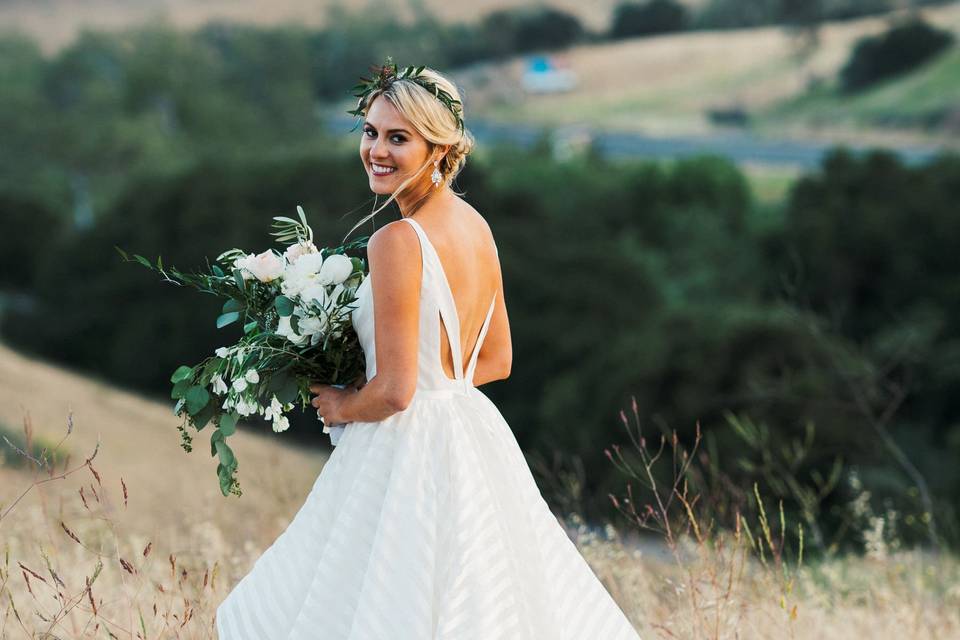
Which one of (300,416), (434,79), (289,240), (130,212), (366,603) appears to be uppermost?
(434,79)

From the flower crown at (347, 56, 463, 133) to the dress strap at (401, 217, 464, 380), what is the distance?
0.38 metres

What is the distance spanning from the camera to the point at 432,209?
3469 millimetres

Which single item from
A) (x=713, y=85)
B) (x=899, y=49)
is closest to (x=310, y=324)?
(x=899, y=49)

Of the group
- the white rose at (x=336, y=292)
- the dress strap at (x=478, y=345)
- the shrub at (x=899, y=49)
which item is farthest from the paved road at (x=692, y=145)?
the white rose at (x=336, y=292)

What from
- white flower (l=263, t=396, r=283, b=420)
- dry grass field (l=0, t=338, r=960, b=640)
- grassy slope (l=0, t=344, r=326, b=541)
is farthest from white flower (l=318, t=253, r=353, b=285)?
grassy slope (l=0, t=344, r=326, b=541)

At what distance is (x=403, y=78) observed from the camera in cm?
350

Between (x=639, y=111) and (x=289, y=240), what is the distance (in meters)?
64.0

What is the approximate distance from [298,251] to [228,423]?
53 cm

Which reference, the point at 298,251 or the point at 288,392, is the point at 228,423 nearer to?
the point at 288,392

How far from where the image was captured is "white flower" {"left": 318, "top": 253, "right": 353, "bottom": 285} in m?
3.49

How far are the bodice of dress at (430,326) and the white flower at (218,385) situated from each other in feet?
1.30

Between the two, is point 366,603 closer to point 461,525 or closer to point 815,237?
point 461,525

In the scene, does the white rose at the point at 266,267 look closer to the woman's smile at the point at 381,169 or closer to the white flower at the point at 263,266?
the white flower at the point at 263,266

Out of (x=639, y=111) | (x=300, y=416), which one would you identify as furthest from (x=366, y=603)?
(x=639, y=111)
